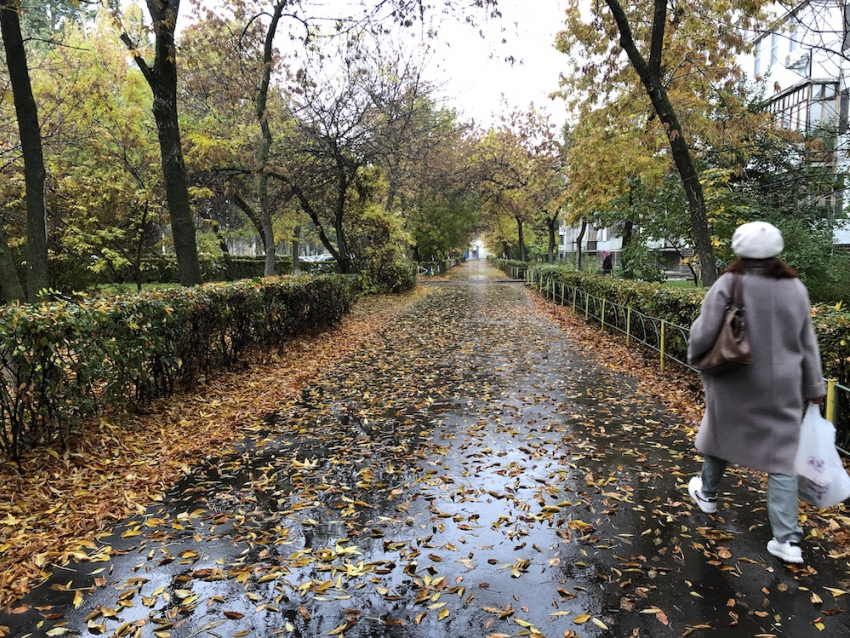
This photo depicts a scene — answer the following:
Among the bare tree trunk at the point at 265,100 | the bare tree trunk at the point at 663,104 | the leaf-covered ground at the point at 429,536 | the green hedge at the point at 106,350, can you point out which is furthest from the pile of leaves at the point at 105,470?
the bare tree trunk at the point at 265,100

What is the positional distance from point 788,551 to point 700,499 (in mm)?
565

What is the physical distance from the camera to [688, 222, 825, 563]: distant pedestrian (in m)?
2.72

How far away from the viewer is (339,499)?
377 cm

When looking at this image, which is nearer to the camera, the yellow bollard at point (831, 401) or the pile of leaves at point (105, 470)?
the pile of leaves at point (105, 470)

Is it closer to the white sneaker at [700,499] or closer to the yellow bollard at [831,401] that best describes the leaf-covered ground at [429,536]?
the white sneaker at [700,499]

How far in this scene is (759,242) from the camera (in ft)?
9.08

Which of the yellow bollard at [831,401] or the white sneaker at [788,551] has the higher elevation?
the yellow bollard at [831,401]

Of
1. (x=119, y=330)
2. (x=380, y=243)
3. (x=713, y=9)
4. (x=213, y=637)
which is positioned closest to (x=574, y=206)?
(x=713, y=9)

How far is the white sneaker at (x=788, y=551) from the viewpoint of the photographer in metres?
2.82

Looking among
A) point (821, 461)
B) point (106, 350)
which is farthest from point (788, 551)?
point (106, 350)

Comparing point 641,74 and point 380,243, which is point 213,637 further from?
point 380,243

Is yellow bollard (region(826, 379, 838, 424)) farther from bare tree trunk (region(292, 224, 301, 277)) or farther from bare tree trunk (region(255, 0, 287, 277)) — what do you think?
bare tree trunk (region(292, 224, 301, 277))

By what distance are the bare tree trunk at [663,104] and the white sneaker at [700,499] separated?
6183 mm

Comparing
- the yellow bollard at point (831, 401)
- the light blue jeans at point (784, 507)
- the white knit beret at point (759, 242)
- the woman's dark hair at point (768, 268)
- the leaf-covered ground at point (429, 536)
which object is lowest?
the leaf-covered ground at point (429, 536)
